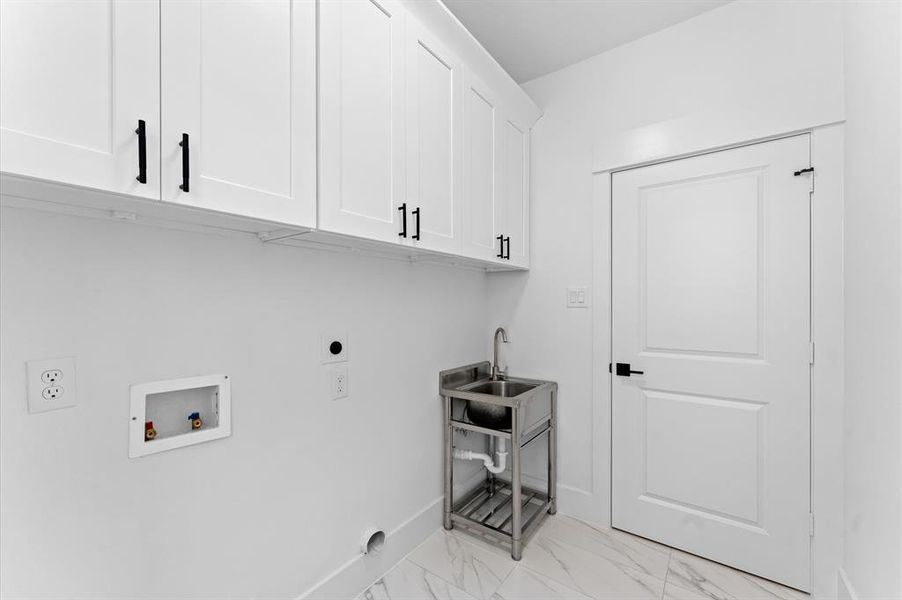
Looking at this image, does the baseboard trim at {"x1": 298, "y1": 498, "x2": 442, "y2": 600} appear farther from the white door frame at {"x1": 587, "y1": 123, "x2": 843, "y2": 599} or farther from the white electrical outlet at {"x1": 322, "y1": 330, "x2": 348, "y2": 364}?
the white door frame at {"x1": 587, "y1": 123, "x2": 843, "y2": 599}

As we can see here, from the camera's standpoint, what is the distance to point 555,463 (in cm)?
238

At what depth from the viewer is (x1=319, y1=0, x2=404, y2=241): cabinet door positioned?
Result: 122cm

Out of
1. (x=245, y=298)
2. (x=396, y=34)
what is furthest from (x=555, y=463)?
(x=396, y=34)

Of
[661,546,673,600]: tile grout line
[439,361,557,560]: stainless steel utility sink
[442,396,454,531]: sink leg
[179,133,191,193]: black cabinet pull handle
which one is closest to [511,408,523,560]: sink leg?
[439,361,557,560]: stainless steel utility sink

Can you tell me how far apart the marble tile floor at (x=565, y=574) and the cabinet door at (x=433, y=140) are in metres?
1.46

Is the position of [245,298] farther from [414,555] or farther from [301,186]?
[414,555]

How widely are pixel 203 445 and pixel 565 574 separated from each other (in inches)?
64.1

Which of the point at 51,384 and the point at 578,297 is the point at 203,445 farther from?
the point at 578,297

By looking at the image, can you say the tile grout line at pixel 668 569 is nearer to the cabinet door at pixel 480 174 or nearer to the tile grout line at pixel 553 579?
the tile grout line at pixel 553 579

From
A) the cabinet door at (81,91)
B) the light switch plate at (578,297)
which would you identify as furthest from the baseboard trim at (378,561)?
the cabinet door at (81,91)

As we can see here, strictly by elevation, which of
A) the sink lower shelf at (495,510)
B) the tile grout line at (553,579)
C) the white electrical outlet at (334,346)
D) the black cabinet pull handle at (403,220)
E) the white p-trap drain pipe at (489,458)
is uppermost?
the black cabinet pull handle at (403,220)

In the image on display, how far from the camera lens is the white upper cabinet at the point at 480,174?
1878 mm

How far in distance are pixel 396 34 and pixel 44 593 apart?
1.89 metres

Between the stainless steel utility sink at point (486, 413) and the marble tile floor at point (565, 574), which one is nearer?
the marble tile floor at point (565, 574)
